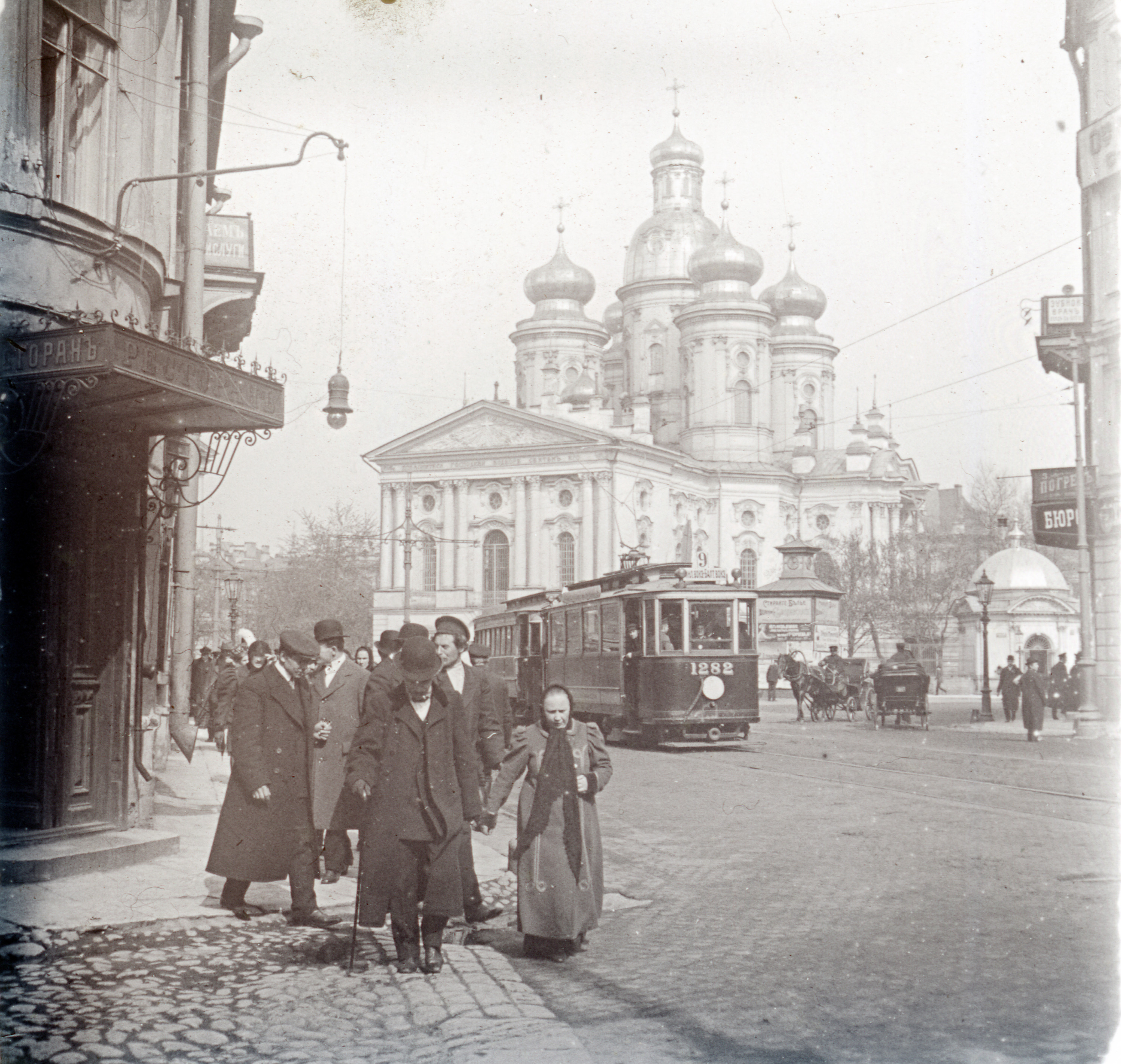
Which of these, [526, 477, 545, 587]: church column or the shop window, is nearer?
the shop window

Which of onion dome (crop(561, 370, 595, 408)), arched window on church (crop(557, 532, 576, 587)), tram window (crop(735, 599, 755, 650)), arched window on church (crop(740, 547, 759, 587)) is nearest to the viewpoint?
tram window (crop(735, 599, 755, 650))

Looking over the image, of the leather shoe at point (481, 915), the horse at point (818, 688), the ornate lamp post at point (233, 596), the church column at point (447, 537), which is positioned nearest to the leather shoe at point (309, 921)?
the leather shoe at point (481, 915)

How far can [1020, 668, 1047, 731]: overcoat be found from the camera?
926 inches

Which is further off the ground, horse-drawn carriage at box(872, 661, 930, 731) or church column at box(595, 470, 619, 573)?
church column at box(595, 470, 619, 573)

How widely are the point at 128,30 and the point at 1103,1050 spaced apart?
31.0ft

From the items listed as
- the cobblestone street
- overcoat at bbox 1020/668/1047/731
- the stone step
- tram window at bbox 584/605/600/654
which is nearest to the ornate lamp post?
tram window at bbox 584/605/600/654

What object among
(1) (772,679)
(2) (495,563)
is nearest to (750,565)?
(2) (495,563)

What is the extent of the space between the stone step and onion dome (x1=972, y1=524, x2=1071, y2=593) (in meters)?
45.0

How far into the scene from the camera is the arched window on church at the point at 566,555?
233 feet

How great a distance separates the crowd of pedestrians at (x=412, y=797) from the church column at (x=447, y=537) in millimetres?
64191

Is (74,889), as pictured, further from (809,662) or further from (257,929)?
(809,662)

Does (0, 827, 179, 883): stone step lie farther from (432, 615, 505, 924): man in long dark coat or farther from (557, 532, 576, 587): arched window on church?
(557, 532, 576, 587): arched window on church

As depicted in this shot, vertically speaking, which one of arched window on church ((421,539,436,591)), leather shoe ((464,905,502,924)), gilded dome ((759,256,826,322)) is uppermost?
gilded dome ((759,256,826,322))

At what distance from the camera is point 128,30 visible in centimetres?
1059
